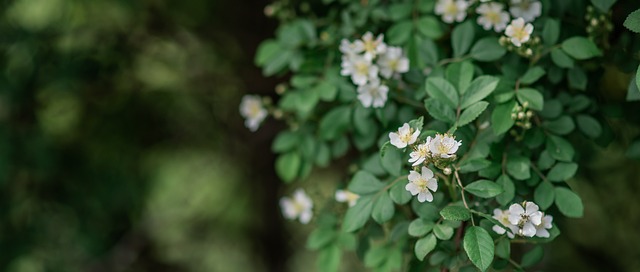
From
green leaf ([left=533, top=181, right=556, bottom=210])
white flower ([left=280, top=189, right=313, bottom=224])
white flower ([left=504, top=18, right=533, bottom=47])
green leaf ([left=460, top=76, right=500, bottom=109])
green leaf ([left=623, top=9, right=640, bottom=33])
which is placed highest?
white flower ([left=504, top=18, right=533, bottom=47])

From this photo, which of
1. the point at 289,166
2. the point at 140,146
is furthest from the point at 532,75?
the point at 140,146

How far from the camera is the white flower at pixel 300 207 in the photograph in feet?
4.53

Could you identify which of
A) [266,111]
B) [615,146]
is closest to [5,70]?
[266,111]

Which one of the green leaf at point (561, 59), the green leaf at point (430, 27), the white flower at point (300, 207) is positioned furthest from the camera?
the white flower at point (300, 207)

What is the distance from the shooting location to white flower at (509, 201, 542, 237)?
0.95m

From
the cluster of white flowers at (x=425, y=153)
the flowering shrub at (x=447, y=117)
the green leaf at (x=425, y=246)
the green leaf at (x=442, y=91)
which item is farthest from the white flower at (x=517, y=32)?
the green leaf at (x=425, y=246)

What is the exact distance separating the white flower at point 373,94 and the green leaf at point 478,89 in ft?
Result: 0.55

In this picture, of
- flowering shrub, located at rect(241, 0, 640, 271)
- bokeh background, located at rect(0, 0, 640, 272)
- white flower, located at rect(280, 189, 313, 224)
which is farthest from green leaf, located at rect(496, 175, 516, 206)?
bokeh background, located at rect(0, 0, 640, 272)

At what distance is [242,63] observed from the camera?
2299 mm

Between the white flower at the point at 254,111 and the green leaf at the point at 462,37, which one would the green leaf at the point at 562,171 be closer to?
the green leaf at the point at 462,37

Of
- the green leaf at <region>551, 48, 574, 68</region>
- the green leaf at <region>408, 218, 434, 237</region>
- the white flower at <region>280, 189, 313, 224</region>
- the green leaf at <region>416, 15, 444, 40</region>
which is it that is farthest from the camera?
the white flower at <region>280, 189, 313, 224</region>

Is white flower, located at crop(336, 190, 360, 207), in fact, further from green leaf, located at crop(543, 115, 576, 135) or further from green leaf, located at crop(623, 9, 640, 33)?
green leaf, located at crop(623, 9, 640, 33)

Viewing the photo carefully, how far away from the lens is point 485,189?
95 centimetres

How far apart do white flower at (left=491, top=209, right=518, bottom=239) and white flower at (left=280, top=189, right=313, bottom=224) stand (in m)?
0.46
